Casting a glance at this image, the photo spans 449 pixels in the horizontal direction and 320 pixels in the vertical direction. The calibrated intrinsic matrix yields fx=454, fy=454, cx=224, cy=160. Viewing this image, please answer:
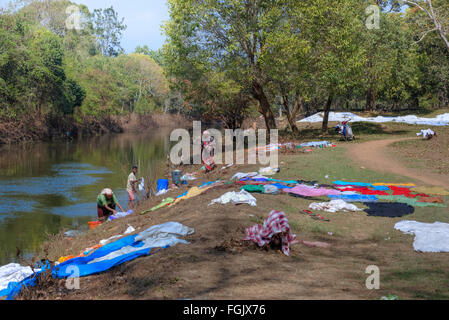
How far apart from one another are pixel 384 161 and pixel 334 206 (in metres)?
8.66

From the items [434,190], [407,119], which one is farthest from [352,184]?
[407,119]

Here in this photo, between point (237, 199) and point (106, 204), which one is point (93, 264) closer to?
point (237, 199)

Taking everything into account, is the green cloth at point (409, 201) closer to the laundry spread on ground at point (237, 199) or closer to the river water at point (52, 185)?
the laundry spread on ground at point (237, 199)

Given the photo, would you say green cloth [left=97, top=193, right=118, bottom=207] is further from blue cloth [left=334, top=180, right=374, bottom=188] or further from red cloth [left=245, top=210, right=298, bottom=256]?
red cloth [left=245, top=210, right=298, bottom=256]

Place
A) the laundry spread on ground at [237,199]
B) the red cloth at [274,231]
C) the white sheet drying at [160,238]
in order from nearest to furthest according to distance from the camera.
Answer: the red cloth at [274,231], the white sheet drying at [160,238], the laundry spread on ground at [237,199]

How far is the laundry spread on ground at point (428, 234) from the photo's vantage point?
8159 mm

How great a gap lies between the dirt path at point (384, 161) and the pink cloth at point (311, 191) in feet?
12.1

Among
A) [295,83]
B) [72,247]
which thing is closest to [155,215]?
[72,247]

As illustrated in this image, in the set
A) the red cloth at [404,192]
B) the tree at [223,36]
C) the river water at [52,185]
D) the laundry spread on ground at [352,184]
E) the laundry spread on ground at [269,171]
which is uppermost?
the tree at [223,36]

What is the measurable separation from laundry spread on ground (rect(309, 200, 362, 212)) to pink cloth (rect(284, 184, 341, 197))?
1137mm

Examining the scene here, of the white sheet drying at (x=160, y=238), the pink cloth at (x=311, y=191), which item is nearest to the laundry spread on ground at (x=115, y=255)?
the white sheet drying at (x=160, y=238)

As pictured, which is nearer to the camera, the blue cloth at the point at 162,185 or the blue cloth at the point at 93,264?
the blue cloth at the point at 93,264

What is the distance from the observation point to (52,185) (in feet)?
79.7

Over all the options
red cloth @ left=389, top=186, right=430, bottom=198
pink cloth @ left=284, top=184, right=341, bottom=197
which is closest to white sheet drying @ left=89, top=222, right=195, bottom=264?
pink cloth @ left=284, top=184, right=341, bottom=197
